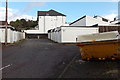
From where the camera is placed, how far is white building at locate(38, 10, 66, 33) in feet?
279

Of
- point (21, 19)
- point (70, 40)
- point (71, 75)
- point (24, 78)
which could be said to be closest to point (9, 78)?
point (24, 78)

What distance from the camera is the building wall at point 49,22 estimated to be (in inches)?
3339

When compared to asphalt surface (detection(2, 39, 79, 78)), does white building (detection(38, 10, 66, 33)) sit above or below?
above

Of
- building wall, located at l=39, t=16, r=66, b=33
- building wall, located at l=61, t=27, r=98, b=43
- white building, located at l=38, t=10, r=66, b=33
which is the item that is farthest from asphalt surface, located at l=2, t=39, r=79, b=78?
white building, located at l=38, t=10, r=66, b=33

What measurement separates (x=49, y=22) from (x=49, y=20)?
3.79 ft

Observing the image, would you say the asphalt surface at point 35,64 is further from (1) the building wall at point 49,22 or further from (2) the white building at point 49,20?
(2) the white building at point 49,20

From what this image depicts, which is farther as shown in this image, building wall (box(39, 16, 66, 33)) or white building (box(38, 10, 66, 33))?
white building (box(38, 10, 66, 33))

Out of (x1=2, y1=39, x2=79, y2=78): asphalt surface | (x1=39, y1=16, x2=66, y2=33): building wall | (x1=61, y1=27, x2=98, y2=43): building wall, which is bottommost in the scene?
(x1=2, y1=39, x2=79, y2=78): asphalt surface

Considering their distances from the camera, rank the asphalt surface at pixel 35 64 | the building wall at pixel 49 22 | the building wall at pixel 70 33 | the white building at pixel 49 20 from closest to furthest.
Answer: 1. the asphalt surface at pixel 35 64
2. the building wall at pixel 70 33
3. the building wall at pixel 49 22
4. the white building at pixel 49 20

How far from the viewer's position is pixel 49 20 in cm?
8738

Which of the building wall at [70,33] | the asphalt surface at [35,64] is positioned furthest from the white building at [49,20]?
the asphalt surface at [35,64]

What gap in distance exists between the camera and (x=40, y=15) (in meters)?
89.8

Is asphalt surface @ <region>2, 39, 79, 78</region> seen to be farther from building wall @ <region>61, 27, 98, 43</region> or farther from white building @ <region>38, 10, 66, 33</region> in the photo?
white building @ <region>38, 10, 66, 33</region>

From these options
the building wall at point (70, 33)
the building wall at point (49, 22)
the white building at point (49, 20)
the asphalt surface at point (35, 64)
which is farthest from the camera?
the white building at point (49, 20)
